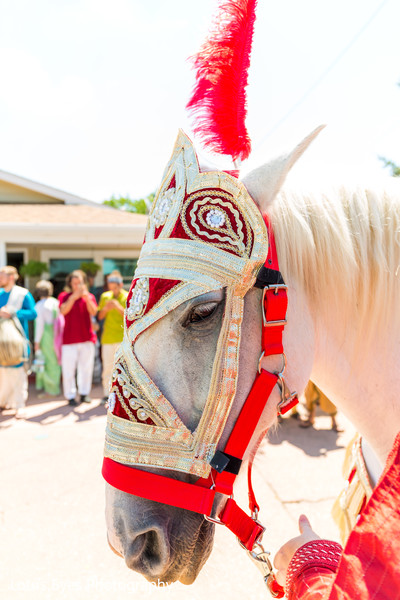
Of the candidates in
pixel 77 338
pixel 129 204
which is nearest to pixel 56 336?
pixel 77 338

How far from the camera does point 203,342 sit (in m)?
1.00

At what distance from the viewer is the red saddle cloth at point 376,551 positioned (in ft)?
1.64

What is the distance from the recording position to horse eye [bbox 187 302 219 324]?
991 millimetres

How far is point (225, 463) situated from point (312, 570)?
0.37 metres

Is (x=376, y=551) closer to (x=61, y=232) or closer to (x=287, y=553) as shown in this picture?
(x=287, y=553)

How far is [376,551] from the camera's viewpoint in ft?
1.71

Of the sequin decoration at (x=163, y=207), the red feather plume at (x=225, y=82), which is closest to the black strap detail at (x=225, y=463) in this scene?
the sequin decoration at (x=163, y=207)

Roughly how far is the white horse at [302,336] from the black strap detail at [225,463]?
0.15 ft

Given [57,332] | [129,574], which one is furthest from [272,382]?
[57,332]

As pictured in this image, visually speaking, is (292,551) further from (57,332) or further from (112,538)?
(57,332)

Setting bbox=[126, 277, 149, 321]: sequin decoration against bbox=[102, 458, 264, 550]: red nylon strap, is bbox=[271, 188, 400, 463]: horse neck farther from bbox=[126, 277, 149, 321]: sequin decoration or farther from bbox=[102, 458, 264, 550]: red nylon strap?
bbox=[102, 458, 264, 550]: red nylon strap

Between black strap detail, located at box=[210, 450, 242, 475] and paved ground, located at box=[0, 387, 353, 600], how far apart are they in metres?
0.76

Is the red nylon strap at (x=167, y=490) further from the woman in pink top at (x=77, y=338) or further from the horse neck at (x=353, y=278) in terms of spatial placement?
the woman in pink top at (x=77, y=338)

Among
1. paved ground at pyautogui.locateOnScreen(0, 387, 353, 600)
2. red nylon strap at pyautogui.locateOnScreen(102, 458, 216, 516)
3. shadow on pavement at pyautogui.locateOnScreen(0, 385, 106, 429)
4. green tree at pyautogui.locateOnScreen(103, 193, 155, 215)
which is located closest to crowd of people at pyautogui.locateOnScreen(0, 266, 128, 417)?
shadow on pavement at pyautogui.locateOnScreen(0, 385, 106, 429)
